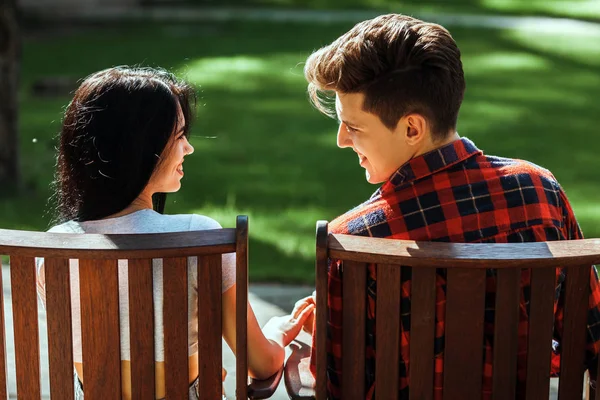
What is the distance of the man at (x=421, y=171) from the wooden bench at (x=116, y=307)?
0.89 feet

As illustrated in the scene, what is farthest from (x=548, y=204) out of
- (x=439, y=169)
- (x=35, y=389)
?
(x=35, y=389)

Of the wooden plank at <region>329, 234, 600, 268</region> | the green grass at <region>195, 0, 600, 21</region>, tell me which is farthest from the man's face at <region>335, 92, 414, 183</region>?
the green grass at <region>195, 0, 600, 21</region>

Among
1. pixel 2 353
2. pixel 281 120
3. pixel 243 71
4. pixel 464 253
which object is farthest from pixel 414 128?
pixel 243 71

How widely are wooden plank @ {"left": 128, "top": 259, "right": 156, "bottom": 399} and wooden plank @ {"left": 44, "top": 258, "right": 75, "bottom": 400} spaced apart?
0.14m

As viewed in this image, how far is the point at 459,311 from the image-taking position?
206 cm

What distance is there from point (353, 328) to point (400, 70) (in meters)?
0.62

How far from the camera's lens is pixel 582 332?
212cm

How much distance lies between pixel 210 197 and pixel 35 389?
3.95 metres

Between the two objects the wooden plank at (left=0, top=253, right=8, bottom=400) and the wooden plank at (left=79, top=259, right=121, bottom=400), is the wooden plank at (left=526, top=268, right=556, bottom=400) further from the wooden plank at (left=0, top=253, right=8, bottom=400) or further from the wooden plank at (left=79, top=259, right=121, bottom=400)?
the wooden plank at (left=0, top=253, right=8, bottom=400)

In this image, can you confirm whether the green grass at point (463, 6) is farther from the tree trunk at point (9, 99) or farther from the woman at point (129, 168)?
the woman at point (129, 168)

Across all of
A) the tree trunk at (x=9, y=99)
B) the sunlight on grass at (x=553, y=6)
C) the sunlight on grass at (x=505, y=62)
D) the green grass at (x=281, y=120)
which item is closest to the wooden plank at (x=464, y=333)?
the green grass at (x=281, y=120)

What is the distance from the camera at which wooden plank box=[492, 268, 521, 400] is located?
2037mm

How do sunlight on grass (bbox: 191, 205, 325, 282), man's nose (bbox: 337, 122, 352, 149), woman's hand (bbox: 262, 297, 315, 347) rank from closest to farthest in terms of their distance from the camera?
man's nose (bbox: 337, 122, 352, 149) → woman's hand (bbox: 262, 297, 315, 347) → sunlight on grass (bbox: 191, 205, 325, 282)

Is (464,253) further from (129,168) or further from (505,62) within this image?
(505,62)
